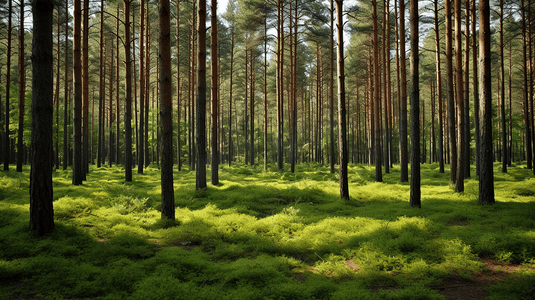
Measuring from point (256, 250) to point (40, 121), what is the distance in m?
5.01

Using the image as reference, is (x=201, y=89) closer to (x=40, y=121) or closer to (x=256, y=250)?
(x=40, y=121)

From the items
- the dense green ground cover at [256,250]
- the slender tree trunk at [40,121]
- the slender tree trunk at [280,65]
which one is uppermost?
the slender tree trunk at [280,65]

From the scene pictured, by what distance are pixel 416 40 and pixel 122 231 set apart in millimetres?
10239

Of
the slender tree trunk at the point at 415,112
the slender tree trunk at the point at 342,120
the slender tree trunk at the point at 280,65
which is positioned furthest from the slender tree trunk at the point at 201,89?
the slender tree trunk at the point at 280,65

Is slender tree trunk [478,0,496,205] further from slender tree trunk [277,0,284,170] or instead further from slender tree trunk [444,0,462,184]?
slender tree trunk [277,0,284,170]

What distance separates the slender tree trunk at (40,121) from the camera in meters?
5.15

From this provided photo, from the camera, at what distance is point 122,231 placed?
20.3 ft

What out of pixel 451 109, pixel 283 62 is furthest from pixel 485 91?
pixel 283 62

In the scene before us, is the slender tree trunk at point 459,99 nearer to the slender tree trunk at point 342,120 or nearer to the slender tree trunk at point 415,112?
the slender tree trunk at point 415,112

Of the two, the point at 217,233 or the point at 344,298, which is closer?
the point at 344,298

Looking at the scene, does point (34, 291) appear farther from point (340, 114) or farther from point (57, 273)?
point (340, 114)

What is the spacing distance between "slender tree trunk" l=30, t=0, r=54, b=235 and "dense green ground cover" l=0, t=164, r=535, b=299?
0.51 m

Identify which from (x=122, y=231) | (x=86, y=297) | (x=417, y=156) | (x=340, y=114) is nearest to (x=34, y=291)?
(x=86, y=297)

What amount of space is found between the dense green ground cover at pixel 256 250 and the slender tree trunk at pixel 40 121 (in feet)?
1.67
